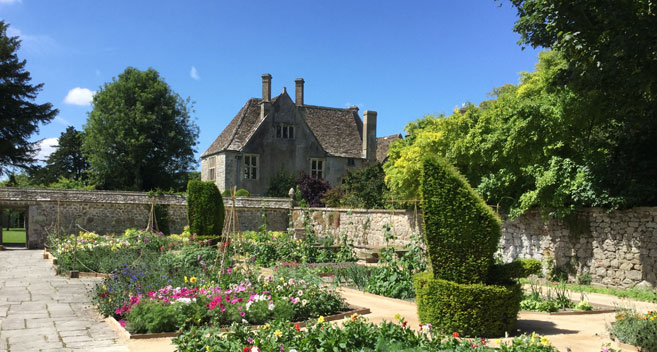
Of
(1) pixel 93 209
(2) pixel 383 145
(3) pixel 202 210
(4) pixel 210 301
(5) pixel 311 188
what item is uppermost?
(2) pixel 383 145

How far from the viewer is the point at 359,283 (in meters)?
10.4

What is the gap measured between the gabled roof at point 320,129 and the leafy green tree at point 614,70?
22.1m

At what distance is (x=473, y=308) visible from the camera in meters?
6.21

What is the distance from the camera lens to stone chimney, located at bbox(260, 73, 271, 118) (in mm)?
32250

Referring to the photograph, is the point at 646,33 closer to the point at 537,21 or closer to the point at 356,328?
the point at 537,21

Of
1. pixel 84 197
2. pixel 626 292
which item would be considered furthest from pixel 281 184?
pixel 626 292

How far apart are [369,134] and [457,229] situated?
28682 mm

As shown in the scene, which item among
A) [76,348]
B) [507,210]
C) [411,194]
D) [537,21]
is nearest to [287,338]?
[76,348]

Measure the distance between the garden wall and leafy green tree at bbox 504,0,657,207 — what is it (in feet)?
39.1

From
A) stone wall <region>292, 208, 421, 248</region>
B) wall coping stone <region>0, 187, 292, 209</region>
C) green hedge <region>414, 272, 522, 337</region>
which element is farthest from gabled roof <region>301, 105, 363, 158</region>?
green hedge <region>414, 272, 522, 337</region>

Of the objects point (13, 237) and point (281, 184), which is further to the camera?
point (13, 237)

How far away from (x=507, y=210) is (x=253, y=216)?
1424cm

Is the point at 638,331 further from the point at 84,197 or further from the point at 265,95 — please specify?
the point at 265,95

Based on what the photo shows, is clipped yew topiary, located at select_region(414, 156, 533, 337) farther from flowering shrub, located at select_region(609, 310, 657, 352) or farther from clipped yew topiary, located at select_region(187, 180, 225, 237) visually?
clipped yew topiary, located at select_region(187, 180, 225, 237)
